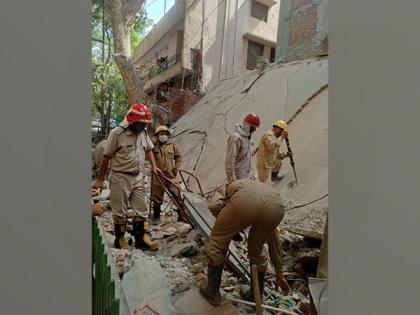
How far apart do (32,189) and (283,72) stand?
904cm

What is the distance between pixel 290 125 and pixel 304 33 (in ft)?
15.1

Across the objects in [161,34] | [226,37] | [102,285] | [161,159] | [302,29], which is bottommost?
[102,285]

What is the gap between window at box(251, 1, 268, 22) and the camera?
16516 mm

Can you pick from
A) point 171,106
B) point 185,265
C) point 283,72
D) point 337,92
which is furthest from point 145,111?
point 171,106

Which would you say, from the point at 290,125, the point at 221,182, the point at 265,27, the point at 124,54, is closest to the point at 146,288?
the point at 221,182

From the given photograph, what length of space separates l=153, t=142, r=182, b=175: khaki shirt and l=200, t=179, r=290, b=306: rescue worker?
2442mm

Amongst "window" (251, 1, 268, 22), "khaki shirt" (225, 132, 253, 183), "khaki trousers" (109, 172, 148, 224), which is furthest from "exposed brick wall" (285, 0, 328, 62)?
"khaki trousers" (109, 172, 148, 224)

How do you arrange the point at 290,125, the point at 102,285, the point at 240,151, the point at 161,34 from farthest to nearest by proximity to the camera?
the point at 161,34
the point at 290,125
the point at 240,151
the point at 102,285

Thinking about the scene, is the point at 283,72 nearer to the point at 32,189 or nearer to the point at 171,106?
the point at 171,106

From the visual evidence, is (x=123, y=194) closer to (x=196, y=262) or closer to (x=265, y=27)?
(x=196, y=262)

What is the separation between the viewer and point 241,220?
2.57 m

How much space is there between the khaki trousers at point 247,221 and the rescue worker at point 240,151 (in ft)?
4.38

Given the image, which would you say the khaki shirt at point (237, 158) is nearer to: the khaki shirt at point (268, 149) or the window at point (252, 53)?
the khaki shirt at point (268, 149)

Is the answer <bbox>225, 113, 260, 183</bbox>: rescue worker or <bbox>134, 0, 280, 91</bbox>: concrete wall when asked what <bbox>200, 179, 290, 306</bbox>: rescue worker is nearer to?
<bbox>225, 113, 260, 183</bbox>: rescue worker
